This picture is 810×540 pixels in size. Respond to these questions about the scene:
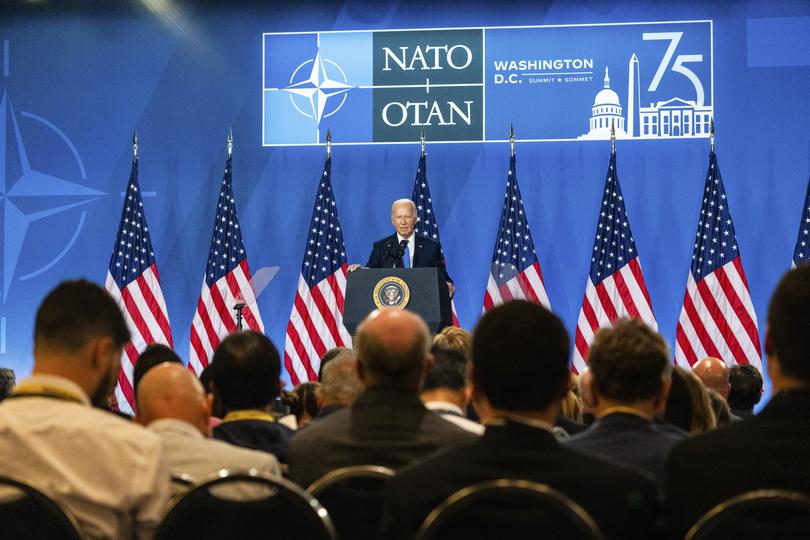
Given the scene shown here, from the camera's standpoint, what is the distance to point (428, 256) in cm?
827

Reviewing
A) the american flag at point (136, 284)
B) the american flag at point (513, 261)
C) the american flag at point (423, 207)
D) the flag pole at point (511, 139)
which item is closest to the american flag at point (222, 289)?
the american flag at point (136, 284)

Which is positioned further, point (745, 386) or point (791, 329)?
point (745, 386)

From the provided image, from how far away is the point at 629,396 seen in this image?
2648 millimetres

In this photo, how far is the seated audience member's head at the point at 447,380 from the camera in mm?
3477

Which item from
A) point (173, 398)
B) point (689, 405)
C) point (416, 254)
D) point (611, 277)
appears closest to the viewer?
point (173, 398)

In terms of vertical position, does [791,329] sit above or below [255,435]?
above

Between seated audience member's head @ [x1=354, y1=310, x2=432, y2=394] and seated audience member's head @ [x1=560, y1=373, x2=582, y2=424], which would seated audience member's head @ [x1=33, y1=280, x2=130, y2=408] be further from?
seated audience member's head @ [x1=560, y1=373, x2=582, y2=424]

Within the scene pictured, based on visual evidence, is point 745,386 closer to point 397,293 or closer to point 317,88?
point 397,293

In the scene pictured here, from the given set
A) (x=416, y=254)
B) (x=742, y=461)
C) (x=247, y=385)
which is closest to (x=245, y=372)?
(x=247, y=385)

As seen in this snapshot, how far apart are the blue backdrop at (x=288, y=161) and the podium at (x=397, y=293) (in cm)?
348

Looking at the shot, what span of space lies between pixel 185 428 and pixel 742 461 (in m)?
1.45

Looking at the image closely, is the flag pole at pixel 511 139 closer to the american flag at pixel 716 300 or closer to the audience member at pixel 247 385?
the american flag at pixel 716 300

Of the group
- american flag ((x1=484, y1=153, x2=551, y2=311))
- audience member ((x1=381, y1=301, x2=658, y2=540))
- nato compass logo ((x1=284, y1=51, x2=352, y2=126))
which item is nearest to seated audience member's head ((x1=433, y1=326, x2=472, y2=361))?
audience member ((x1=381, y1=301, x2=658, y2=540))

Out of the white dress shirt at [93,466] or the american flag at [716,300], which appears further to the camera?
the american flag at [716,300]
